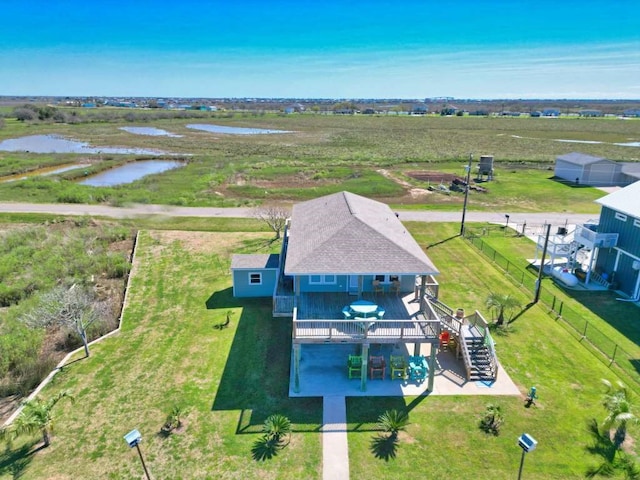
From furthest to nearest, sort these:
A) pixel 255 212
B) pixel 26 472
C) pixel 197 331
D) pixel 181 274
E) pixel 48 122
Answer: pixel 48 122 → pixel 255 212 → pixel 181 274 → pixel 197 331 → pixel 26 472

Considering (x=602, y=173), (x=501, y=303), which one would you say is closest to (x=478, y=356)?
(x=501, y=303)

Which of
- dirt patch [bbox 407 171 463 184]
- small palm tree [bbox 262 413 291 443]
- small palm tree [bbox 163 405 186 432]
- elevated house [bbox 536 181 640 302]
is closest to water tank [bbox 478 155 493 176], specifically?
dirt patch [bbox 407 171 463 184]

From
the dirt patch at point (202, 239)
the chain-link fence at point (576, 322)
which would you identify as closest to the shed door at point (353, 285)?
the chain-link fence at point (576, 322)

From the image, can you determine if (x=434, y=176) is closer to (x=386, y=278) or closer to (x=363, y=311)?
(x=386, y=278)

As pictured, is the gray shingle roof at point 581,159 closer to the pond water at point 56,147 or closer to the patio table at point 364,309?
the patio table at point 364,309

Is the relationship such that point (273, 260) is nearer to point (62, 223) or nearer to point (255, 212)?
point (255, 212)

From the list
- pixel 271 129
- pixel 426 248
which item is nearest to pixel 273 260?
pixel 426 248

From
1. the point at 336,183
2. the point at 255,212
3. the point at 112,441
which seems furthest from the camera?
the point at 336,183
